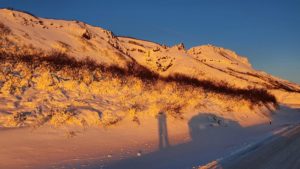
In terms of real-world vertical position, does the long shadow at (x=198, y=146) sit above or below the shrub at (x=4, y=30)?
below

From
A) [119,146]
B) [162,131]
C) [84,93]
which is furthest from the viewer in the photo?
[84,93]

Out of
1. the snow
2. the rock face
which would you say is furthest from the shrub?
the snow

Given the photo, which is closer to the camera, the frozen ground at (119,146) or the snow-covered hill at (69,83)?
the frozen ground at (119,146)

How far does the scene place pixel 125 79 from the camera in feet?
69.1

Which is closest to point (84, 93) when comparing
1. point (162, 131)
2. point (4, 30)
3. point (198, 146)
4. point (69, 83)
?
point (69, 83)

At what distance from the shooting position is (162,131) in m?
14.8

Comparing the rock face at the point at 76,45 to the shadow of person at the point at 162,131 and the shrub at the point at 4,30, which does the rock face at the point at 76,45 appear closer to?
the shrub at the point at 4,30

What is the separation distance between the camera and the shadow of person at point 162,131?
12653 millimetres

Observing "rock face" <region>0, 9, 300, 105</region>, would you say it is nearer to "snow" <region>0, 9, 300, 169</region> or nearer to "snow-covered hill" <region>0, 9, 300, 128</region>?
"snow-covered hill" <region>0, 9, 300, 128</region>

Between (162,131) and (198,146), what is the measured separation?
7.39 ft

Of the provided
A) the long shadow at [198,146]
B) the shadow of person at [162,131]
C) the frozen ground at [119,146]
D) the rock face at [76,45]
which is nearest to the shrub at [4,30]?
the rock face at [76,45]

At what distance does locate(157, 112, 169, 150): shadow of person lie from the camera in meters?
12.7

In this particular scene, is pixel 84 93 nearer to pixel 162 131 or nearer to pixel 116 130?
pixel 116 130

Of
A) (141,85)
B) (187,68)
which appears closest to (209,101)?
(141,85)
